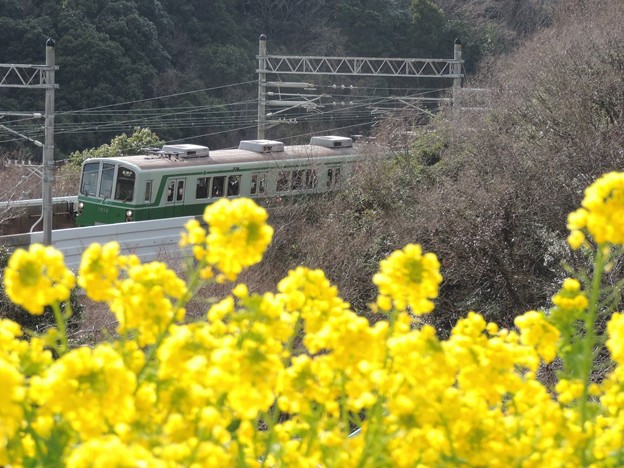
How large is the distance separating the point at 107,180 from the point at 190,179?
4.76ft

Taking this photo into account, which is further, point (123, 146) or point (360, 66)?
point (123, 146)

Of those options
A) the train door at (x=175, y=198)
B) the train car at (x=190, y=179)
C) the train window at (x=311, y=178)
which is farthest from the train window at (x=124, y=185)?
the train window at (x=311, y=178)

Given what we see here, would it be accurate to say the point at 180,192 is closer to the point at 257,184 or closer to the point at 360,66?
the point at 257,184

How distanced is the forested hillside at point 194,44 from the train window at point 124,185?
13.1 meters

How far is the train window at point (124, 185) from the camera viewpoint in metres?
18.7

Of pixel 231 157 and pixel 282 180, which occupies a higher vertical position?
pixel 231 157

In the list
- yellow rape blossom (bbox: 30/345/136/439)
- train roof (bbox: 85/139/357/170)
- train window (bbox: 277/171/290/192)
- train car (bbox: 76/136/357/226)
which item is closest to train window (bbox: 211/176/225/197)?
train car (bbox: 76/136/357/226)

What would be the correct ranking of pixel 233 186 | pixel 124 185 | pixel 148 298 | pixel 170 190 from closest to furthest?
pixel 148 298 < pixel 124 185 < pixel 170 190 < pixel 233 186

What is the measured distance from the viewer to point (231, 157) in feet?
66.1

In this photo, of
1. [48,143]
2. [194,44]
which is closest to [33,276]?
[48,143]

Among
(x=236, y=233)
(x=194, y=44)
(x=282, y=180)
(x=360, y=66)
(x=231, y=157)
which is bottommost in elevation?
(x=282, y=180)

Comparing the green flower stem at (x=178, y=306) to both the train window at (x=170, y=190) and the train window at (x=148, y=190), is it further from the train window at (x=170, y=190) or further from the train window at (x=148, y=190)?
the train window at (x=170, y=190)

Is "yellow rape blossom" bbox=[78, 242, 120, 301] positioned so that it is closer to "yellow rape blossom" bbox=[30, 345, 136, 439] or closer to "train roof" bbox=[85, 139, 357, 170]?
"yellow rape blossom" bbox=[30, 345, 136, 439]

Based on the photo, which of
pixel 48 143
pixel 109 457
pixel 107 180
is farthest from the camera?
pixel 107 180
